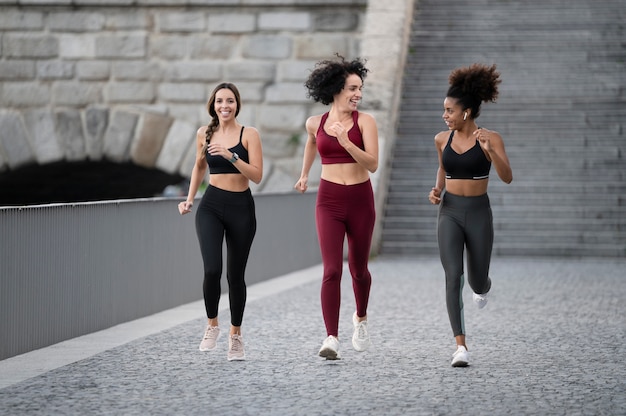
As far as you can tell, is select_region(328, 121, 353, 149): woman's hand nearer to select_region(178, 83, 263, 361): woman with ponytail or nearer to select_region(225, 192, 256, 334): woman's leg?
select_region(178, 83, 263, 361): woman with ponytail

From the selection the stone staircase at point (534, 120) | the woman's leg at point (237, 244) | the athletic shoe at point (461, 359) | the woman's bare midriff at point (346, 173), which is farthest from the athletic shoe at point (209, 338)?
the stone staircase at point (534, 120)

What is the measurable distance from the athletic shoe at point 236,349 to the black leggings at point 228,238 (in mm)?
117

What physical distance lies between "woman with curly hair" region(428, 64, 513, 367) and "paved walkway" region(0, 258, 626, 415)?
0.54m

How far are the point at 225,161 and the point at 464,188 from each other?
1.56 meters

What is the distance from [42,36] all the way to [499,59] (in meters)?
7.51

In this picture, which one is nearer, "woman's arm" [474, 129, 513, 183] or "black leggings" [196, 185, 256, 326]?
"woman's arm" [474, 129, 513, 183]

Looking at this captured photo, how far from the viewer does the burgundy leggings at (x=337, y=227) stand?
9.12 metres

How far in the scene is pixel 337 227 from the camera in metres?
9.21

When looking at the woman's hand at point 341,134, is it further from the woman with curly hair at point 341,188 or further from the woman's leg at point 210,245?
the woman's leg at point 210,245

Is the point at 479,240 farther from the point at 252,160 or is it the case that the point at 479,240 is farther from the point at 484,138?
the point at 252,160

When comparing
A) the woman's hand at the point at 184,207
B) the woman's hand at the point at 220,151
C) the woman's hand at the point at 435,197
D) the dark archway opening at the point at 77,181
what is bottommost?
the dark archway opening at the point at 77,181

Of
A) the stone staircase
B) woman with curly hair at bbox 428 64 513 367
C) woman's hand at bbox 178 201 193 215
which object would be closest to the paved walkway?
woman with curly hair at bbox 428 64 513 367

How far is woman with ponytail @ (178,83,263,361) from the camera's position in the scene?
9203 millimetres

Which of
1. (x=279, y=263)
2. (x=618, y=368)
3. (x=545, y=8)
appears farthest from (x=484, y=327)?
(x=545, y=8)
